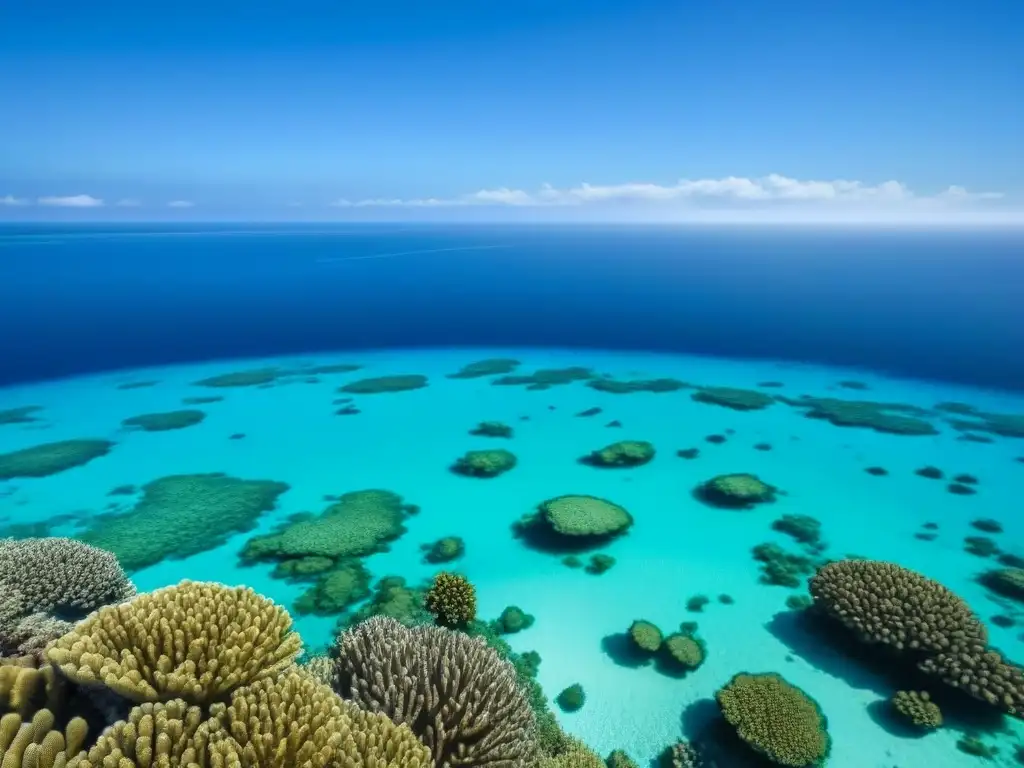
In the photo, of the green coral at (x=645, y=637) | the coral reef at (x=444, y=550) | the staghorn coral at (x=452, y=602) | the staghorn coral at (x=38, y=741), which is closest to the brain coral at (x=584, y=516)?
the coral reef at (x=444, y=550)

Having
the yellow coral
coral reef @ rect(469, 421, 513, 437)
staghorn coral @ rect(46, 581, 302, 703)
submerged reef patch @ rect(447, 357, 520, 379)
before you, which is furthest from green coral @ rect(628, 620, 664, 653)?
submerged reef patch @ rect(447, 357, 520, 379)

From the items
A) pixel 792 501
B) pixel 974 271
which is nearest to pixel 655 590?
pixel 792 501

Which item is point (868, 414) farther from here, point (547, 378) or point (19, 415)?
point (19, 415)

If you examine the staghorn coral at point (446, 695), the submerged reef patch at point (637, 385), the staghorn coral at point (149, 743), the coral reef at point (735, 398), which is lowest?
the submerged reef patch at point (637, 385)

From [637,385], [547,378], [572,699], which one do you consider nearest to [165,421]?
[547,378]

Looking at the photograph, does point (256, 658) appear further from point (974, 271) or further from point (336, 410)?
point (974, 271)

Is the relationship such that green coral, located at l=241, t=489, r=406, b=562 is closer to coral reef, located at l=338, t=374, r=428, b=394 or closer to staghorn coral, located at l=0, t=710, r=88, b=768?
staghorn coral, located at l=0, t=710, r=88, b=768

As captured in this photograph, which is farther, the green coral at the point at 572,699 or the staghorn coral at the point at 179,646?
the green coral at the point at 572,699

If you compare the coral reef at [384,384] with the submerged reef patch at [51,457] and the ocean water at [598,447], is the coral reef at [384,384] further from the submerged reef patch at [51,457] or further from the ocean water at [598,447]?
the submerged reef patch at [51,457]
